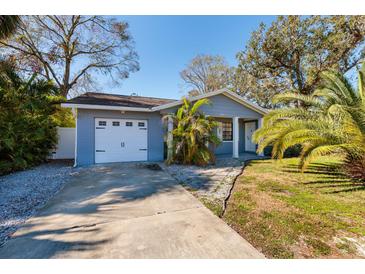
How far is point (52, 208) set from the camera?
3557mm

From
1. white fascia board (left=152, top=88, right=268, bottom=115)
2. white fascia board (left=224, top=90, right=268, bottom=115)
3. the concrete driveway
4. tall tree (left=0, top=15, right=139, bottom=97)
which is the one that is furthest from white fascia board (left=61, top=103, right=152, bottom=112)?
tall tree (left=0, top=15, right=139, bottom=97)

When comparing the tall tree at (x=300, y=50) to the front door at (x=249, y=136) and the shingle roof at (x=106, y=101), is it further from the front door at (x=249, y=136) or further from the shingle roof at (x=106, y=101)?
the shingle roof at (x=106, y=101)

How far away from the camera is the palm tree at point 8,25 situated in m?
4.49

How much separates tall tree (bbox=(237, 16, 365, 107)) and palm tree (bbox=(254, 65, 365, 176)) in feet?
21.9

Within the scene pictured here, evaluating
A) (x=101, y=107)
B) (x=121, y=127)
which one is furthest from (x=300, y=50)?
(x=101, y=107)

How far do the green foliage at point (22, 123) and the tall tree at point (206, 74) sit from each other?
19.4m

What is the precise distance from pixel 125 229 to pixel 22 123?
7169 millimetres

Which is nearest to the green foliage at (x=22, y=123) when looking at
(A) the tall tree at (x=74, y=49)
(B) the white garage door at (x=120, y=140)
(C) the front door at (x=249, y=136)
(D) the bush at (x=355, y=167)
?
Result: (B) the white garage door at (x=120, y=140)

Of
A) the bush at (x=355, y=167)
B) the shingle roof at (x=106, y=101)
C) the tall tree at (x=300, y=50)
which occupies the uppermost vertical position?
the tall tree at (x=300, y=50)

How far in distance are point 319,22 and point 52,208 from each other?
18.0 meters

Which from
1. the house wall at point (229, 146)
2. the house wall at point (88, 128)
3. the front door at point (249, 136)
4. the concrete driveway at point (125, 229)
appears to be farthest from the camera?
the front door at point (249, 136)

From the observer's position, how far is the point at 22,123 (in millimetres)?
6883

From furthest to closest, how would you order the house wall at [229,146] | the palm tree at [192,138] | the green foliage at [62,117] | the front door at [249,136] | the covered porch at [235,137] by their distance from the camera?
the front door at [249,136]
the house wall at [229,146]
the covered porch at [235,137]
the green foliage at [62,117]
the palm tree at [192,138]

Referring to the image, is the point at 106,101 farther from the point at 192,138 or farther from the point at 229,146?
the point at 229,146
